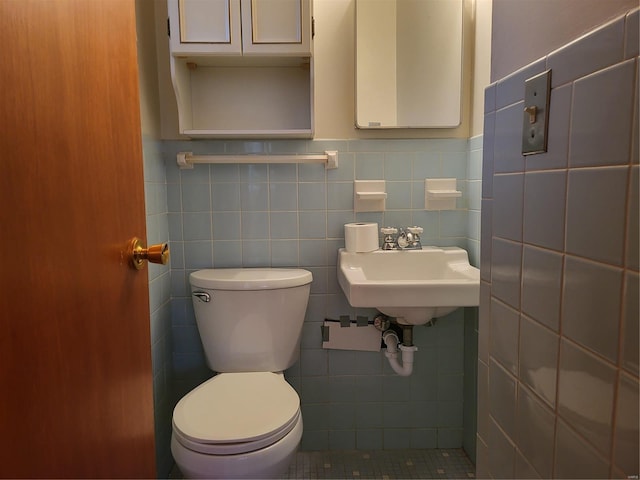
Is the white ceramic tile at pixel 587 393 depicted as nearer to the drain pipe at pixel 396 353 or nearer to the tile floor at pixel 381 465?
the drain pipe at pixel 396 353

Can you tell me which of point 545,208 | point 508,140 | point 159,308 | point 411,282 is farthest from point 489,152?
point 159,308

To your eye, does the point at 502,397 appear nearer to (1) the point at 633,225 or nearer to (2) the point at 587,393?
(2) the point at 587,393

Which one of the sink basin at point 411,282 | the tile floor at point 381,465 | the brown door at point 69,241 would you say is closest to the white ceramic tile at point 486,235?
the sink basin at point 411,282

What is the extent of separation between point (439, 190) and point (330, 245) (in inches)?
19.9

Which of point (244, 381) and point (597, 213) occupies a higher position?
point (597, 213)

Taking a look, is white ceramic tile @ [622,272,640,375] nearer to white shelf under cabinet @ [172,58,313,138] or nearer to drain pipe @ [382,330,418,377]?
drain pipe @ [382,330,418,377]

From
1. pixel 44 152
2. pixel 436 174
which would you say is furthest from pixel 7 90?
pixel 436 174

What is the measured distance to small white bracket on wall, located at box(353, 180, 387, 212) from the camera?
6.12 ft

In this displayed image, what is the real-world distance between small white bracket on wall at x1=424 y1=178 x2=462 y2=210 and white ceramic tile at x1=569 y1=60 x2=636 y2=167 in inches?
52.0

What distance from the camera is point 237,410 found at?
55.4 inches

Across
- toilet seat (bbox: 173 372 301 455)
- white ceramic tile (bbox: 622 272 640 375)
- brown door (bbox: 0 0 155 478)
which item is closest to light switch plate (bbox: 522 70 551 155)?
white ceramic tile (bbox: 622 272 640 375)

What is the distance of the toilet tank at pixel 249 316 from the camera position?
5.54ft

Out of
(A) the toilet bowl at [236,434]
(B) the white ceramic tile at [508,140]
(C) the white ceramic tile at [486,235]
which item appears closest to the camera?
(B) the white ceramic tile at [508,140]

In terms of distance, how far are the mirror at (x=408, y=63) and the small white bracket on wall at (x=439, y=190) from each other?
222 millimetres
